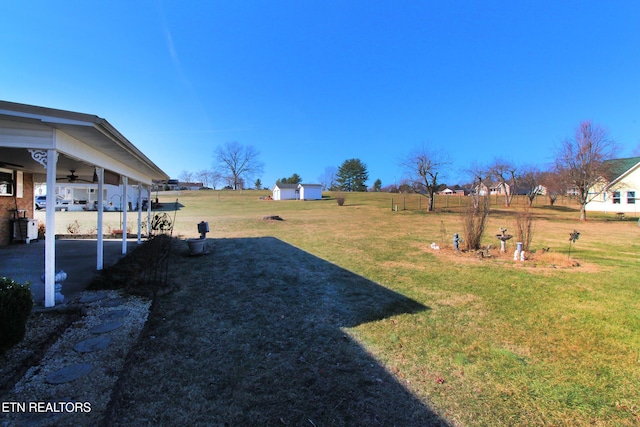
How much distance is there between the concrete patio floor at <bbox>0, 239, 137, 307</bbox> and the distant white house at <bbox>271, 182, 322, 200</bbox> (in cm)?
3630

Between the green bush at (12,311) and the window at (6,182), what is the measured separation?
8003 millimetres

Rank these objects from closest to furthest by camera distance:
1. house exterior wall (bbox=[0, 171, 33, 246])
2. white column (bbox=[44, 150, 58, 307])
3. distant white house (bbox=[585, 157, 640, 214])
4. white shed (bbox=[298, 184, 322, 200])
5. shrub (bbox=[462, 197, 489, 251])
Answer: white column (bbox=[44, 150, 58, 307]) → house exterior wall (bbox=[0, 171, 33, 246]) → shrub (bbox=[462, 197, 489, 251]) → distant white house (bbox=[585, 157, 640, 214]) → white shed (bbox=[298, 184, 322, 200])


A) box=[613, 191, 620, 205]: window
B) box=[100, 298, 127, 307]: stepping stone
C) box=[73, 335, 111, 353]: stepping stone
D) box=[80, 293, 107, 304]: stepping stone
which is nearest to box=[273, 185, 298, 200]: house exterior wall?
box=[613, 191, 620, 205]: window

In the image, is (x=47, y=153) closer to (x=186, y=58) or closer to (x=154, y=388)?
(x=154, y=388)

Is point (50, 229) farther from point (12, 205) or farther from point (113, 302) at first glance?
point (12, 205)

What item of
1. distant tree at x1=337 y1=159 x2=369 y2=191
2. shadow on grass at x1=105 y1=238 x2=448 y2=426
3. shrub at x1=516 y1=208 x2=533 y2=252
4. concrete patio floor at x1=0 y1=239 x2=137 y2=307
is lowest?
shadow on grass at x1=105 y1=238 x2=448 y2=426

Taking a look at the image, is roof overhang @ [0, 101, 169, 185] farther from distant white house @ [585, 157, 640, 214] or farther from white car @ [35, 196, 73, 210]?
distant white house @ [585, 157, 640, 214]

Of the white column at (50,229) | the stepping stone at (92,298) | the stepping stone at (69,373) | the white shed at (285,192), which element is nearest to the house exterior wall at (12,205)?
the stepping stone at (92,298)

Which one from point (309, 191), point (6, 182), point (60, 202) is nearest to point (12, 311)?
point (6, 182)

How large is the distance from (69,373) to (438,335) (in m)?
3.77

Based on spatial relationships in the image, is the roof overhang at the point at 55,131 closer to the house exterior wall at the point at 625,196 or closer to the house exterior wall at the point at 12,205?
the house exterior wall at the point at 12,205

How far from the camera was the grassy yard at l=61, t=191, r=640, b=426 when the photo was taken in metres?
2.32

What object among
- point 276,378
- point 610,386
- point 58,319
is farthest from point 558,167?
point 58,319

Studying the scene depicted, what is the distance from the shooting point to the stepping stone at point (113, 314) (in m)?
3.78
